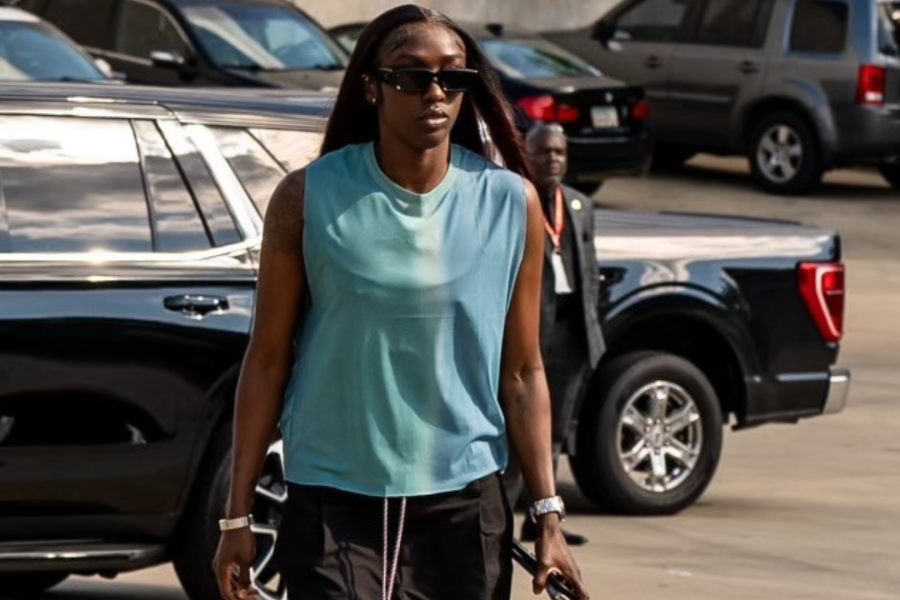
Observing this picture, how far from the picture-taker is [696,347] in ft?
35.4

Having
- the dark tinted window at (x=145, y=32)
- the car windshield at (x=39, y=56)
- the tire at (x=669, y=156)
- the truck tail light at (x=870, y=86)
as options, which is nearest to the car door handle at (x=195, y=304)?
the car windshield at (x=39, y=56)

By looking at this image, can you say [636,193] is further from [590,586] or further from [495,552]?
[495,552]

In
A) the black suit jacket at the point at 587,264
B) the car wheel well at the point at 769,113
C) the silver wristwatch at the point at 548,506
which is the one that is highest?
the silver wristwatch at the point at 548,506

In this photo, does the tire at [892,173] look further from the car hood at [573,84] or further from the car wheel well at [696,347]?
the car wheel well at [696,347]

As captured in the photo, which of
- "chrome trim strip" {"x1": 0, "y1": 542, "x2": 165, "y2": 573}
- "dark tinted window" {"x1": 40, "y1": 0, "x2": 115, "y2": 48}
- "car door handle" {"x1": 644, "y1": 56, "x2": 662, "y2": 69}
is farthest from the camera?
"car door handle" {"x1": 644, "y1": 56, "x2": 662, "y2": 69}

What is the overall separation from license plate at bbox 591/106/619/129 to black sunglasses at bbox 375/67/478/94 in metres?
15.8

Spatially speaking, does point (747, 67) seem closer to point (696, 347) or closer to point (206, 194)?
point (696, 347)

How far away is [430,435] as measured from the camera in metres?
4.47

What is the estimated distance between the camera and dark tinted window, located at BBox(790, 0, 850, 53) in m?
22.2

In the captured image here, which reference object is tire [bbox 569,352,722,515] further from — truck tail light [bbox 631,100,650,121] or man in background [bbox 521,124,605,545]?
truck tail light [bbox 631,100,650,121]

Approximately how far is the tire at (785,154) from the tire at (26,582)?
14.6 meters

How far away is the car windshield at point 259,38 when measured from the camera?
1888 cm


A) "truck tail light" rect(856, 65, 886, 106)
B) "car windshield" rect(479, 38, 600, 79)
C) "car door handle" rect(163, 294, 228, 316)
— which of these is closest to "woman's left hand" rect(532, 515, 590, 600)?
"car door handle" rect(163, 294, 228, 316)

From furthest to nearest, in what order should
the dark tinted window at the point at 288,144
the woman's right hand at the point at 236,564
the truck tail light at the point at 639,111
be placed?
the truck tail light at the point at 639,111, the dark tinted window at the point at 288,144, the woman's right hand at the point at 236,564
